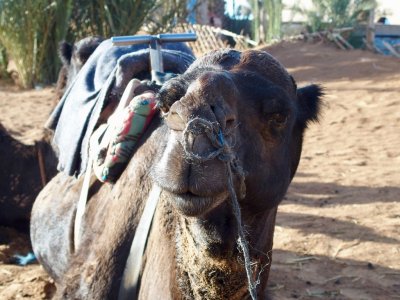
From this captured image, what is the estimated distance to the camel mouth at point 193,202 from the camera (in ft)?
6.38

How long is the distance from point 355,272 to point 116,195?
8.30ft

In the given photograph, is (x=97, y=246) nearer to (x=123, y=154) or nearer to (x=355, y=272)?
(x=123, y=154)

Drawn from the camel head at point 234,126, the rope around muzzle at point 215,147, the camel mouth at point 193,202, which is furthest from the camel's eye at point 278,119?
the camel mouth at point 193,202

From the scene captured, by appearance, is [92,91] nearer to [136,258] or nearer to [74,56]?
[74,56]

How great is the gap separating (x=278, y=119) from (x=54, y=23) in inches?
633

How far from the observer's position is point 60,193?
4.19 m

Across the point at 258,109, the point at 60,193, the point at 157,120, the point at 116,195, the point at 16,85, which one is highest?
the point at 258,109

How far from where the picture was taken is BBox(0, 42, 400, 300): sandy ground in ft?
16.0

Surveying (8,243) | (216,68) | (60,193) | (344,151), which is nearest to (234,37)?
(344,151)

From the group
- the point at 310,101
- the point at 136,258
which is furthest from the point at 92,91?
the point at 310,101

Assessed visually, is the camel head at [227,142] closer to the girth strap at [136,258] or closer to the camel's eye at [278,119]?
the camel's eye at [278,119]

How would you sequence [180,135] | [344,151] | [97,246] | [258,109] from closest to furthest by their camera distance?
1. [180,135]
2. [258,109]
3. [97,246]
4. [344,151]

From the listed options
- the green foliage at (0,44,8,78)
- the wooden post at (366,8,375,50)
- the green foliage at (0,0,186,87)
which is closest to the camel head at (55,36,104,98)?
the green foliage at (0,0,186,87)

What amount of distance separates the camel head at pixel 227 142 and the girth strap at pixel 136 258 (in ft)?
1.01
